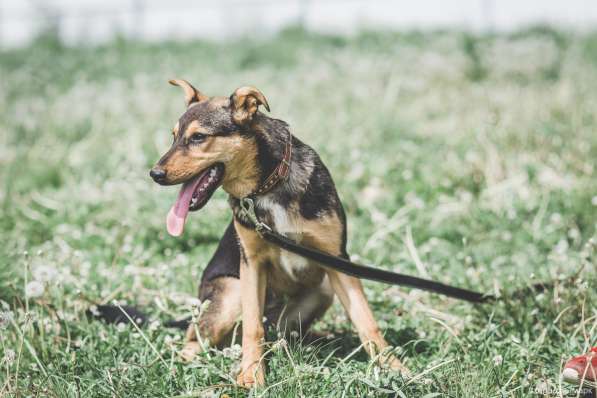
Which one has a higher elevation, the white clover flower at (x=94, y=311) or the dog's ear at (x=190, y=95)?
the dog's ear at (x=190, y=95)

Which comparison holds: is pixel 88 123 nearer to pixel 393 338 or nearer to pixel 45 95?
pixel 45 95

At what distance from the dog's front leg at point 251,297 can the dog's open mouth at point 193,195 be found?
34 cm

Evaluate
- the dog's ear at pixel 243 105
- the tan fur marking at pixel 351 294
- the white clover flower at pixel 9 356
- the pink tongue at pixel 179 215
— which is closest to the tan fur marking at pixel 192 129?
the dog's ear at pixel 243 105

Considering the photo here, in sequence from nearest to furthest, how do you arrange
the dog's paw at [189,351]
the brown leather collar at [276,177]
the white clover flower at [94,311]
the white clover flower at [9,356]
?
the white clover flower at [9,356] → the brown leather collar at [276,177] → the dog's paw at [189,351] → the white clover flower at [94,311]

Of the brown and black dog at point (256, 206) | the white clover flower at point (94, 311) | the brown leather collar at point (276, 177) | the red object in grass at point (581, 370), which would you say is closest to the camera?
the red object in grass at point (581, 370)

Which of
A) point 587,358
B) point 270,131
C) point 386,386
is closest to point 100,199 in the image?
point 270,131

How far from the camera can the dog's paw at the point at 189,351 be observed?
11.0 ft

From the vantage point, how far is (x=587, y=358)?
8.54 ft

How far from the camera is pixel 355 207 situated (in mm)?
6098

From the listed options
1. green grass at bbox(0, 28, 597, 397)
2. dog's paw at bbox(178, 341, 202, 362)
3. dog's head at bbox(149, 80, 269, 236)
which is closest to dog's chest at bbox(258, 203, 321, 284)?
dog's head at bbox(149, 80, 269, 236)

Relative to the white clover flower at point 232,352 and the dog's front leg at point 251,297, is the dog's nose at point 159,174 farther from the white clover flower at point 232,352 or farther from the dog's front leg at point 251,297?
the white clover flower at point 232,352

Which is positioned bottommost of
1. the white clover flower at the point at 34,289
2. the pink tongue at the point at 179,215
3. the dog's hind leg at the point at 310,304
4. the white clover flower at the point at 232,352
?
the dog's hind leg at the point at 310,304

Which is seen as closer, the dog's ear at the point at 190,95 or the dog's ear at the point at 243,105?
the dog's ear at the point at 243,105

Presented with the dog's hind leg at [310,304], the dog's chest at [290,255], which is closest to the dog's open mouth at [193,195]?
the dog's chest at [290,255]
